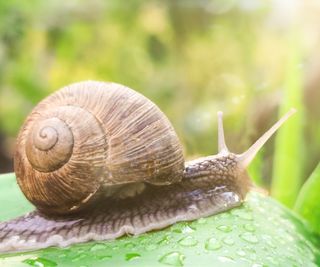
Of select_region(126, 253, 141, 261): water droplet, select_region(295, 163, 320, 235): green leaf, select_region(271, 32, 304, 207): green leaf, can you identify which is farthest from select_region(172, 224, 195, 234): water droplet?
select_region(271, 32, 304, 207): green leaf

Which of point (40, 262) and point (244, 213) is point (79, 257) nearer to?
point (40, 262)

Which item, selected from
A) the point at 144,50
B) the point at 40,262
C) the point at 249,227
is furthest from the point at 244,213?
the point at 144,50

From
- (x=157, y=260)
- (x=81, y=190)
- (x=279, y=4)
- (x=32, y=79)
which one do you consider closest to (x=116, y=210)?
(x=81, y=190)

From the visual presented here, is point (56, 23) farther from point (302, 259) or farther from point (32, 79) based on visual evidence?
point (302, 259)

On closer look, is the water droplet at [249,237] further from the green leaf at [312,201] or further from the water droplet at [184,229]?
the green leaf at [312,201]

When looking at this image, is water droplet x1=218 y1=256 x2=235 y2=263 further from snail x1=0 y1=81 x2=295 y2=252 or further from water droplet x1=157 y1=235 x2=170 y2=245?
snail x1=0 y1=81 x2=295 y2=252

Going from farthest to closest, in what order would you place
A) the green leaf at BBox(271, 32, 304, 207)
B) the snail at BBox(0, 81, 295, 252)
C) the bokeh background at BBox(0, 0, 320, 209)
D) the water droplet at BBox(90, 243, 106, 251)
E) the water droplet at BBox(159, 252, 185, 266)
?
1. the bokeh background at BBox(0, 0, 320, 209)
2. the green leaf at BBox(271, 32, 304, 207)
3. the snail at BBox(0, 81, 295, 252)
4. the water droplet at BBox(90, 243, 106, 251)
5. the water droplet at BBox(159, 252, 185, 266)
